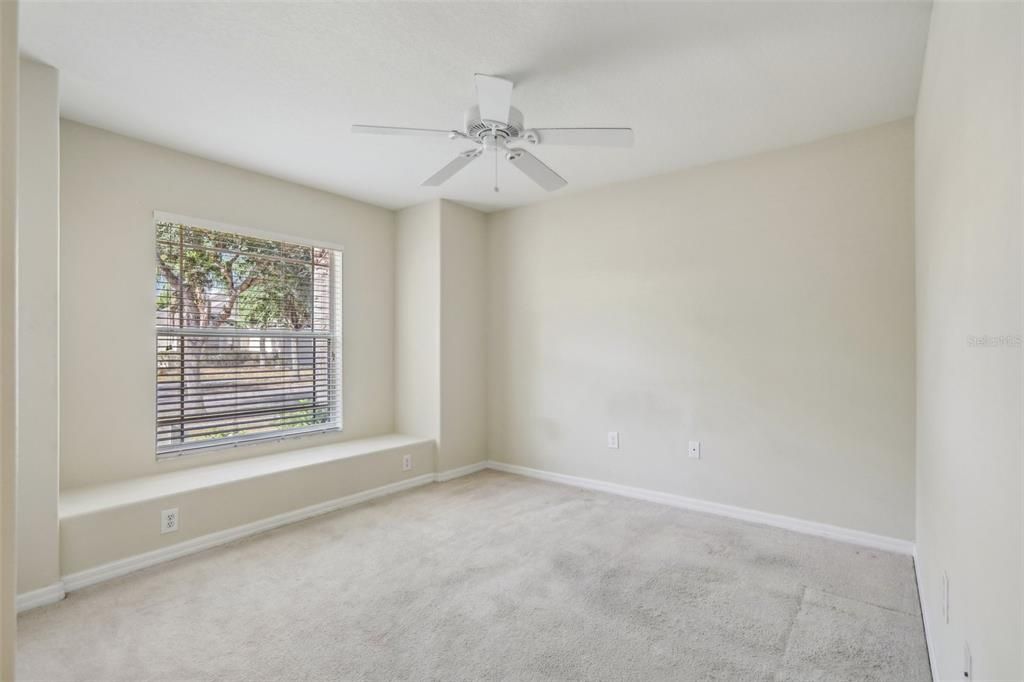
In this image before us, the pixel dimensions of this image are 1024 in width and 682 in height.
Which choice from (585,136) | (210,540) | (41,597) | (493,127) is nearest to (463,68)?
(493,127)

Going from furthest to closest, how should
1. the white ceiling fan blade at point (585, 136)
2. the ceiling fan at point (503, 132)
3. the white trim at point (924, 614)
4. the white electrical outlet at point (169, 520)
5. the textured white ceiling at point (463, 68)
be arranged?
1. the white electrical outlet at point (169, 520)
2. the white ceiling fan blade at point (585, 136)
3. the ceiling fan at point (503, 132)
4. the textured white ceiling at point (463, 68)
5. the white trim at point (924, 614)

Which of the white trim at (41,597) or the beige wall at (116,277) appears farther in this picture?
the beige wall at (116,277)

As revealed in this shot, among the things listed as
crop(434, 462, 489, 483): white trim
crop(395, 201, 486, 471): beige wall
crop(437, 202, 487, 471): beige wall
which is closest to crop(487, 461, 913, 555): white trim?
crop(434, 462, 489, 483): white trim

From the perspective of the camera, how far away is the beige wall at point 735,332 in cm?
296

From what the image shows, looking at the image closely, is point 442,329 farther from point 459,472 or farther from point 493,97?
point 493,97

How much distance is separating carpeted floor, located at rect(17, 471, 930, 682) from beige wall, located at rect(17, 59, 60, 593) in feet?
1.05

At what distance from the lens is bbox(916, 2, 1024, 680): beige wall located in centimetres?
90

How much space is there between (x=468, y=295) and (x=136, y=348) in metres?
2.54

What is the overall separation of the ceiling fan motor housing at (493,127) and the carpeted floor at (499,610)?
2209 millimetres

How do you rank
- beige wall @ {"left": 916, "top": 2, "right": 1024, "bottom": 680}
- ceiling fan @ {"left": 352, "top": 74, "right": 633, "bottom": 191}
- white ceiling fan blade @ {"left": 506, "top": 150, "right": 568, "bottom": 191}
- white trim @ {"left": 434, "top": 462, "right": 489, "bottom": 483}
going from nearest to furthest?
1. beige wall @ {"left": 916, "top": 2, "right": 1024, "bottom": 680}
2. ceiling fan @ {"left": 352, "top": 74, "right": 633, "bottom": 191}
3. white ceiling fan blade @ {"left": 506, "top": 150, "right": 568, "bottom": 191}
4. white trim @ {"left": 434, "top": 462, "right": 489, "bottom": 483}

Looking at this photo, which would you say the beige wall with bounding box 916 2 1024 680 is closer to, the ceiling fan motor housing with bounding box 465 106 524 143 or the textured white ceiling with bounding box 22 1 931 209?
the textured white ceiling with bounding box 22 1 931 209

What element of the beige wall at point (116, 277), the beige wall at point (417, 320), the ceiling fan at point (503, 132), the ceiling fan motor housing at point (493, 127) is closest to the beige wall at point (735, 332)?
the beige wall at point (417, 320)

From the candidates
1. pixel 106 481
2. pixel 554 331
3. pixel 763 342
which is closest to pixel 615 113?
pixel 763 342

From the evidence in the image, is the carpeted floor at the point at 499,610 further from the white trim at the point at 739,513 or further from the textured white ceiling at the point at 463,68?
the textured white ceiling at the point at 463,68
